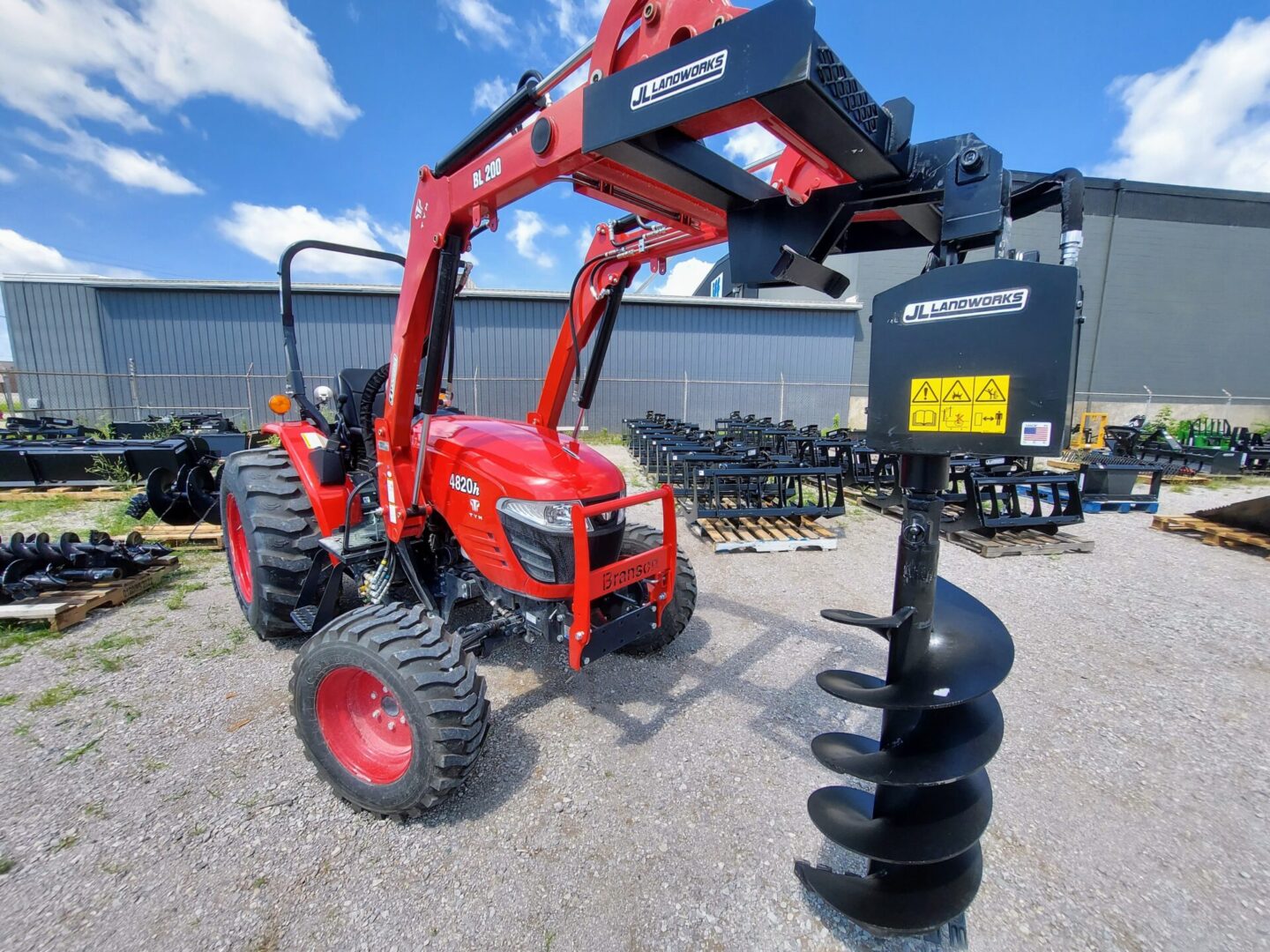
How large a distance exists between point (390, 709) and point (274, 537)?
1523 mm

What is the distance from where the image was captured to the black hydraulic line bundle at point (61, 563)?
3.68 m

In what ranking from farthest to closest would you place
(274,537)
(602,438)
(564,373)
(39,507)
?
1. (602,438)
2. (39,507)
3. (274,537)
4. (564,373)

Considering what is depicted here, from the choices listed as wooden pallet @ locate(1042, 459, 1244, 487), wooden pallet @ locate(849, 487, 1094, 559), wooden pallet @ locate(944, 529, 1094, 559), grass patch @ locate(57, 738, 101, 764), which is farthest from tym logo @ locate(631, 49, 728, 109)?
wooden pallet @ locate(1042, 459, 1244, 487)

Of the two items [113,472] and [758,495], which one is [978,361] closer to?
[758,495]

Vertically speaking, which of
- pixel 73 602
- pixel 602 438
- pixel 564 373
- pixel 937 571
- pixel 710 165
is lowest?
pixel 73 602

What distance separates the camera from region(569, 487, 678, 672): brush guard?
2203mm

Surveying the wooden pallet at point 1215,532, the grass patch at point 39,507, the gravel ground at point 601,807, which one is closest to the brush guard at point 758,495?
the gravel ground at point 601,807

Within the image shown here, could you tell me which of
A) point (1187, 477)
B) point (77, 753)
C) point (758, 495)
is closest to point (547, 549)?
point (77, 753)

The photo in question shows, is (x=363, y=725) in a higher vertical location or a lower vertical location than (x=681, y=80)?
lower

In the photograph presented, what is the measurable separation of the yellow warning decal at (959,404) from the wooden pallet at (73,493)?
363 inches

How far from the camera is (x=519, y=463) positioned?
8.13 ft

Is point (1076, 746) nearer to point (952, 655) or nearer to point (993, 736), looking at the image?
point (993, 736)

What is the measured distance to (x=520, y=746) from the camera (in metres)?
2.57

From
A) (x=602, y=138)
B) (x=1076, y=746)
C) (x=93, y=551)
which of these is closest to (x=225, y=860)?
(x=602, y=138)
